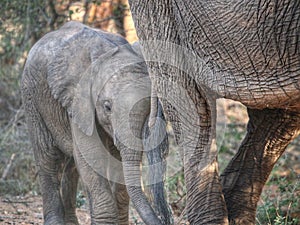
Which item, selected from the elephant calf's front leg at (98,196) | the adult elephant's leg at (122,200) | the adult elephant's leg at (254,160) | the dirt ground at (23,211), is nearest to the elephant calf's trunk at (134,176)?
the elephant calf's front leg at (98,196)

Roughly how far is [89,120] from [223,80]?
0.81 metres

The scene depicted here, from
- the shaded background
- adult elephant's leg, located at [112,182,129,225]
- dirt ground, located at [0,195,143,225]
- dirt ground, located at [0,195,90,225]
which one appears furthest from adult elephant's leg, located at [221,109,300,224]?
dirt ground, located at [0,195,90,225]

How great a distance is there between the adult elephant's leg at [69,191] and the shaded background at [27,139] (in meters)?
0.24

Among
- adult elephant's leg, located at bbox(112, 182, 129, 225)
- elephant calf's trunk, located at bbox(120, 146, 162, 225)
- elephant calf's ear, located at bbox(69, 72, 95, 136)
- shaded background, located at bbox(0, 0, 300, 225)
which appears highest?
elephant calf's ear, located at bbox(69, 72, 95, 136)

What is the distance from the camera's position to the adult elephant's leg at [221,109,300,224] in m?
4.20

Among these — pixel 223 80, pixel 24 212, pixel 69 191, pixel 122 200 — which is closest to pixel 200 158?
pixel 223 80

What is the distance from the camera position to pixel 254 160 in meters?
4.29

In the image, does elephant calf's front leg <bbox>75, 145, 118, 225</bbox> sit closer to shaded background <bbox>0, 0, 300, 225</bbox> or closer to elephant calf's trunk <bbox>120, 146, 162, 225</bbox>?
elephant calf's trunk <bbox>120, 146, 162, 225</bbox>

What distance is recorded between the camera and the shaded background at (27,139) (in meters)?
5.13

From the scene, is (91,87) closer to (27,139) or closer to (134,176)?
(134,176)

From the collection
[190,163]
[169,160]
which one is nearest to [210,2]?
[190,163]

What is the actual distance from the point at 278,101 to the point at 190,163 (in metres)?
0.55

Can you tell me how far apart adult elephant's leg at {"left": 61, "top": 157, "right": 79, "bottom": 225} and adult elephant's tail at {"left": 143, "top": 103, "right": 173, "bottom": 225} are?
66cm

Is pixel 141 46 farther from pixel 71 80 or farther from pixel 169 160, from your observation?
pixel 169 160
